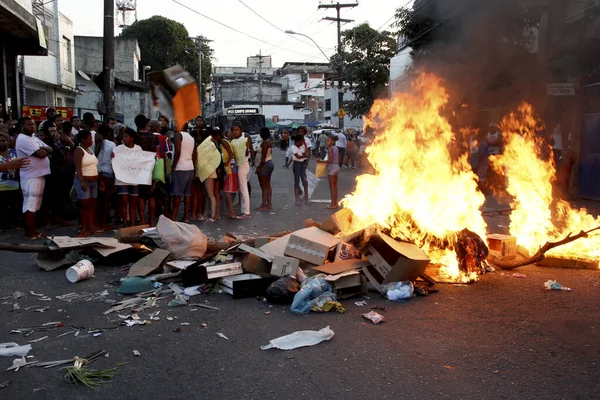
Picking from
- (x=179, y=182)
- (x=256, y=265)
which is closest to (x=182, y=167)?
(x=179, y=182)

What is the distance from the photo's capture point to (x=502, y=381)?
137 inches

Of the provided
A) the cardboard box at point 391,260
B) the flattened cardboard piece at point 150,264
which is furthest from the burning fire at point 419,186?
the flattened cardboard piece at point 150,264

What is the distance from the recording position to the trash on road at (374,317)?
4.56 meters

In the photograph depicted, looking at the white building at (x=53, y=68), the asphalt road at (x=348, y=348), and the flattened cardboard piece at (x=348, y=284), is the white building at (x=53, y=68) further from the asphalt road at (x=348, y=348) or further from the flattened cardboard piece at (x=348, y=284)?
the flattened cardboard piece at (x=348, y=284)

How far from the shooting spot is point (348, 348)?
4020 mm

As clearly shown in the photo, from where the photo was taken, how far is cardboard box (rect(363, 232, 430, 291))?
17.2ft

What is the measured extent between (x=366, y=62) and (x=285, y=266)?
2819 centimetres

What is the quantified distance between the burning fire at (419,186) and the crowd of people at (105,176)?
3607mm

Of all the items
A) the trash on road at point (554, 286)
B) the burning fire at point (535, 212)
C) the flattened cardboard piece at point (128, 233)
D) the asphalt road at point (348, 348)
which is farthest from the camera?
the flattened cardboard piece at point (128, 233)

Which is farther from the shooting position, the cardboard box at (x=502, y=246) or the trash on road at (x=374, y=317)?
the cardboard box at (x=502, y=246)

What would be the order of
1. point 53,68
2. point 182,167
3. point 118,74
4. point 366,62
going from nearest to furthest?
1. point 182,167
2. point 53,68
3. point 366,62
4. point 118,74

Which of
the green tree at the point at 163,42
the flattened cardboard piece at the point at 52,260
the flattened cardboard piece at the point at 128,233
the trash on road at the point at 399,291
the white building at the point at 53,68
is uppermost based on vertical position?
the green tree at the point at 163,42

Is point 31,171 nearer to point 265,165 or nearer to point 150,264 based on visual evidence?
point 150,264

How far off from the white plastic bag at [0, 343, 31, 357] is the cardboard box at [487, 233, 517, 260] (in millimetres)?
4953
